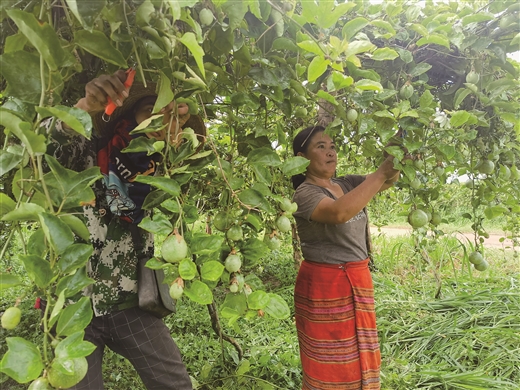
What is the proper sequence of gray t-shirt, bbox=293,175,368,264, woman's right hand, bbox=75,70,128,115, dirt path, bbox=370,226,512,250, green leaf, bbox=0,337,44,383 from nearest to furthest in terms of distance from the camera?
1. green leaf, bbox=0,337,44,383
2. woman's right hand, bbox=75,70,128,115
3. gray t-shirt, bbox=293,175,368,264
4. dirt path, bbox=370,226,512,250

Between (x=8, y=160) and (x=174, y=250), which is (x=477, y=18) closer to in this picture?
(x=174, y=250)

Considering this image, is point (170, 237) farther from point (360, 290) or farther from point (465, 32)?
point (360, 290)

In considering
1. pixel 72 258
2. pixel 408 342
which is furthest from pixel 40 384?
pixel 408 342

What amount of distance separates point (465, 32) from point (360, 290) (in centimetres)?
102

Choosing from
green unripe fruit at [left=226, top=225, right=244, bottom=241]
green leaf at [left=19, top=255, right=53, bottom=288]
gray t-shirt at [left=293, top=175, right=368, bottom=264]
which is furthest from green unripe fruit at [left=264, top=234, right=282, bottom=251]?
gray t-shirt at [left=293, top=175, right=368, bottom=264]

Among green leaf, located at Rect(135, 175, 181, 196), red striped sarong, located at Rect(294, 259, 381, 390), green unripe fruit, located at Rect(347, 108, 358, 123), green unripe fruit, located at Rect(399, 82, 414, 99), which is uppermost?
green unripe fruit, located at Rect(399, 82, 414, 99)

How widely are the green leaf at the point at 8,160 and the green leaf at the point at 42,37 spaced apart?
0.40ft

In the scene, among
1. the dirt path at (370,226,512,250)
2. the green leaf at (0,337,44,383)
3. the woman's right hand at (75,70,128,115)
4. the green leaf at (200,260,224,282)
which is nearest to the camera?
the green leaf at (0,337,44,383)

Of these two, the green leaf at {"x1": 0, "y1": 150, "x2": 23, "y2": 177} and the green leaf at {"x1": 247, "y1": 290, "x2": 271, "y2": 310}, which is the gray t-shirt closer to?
the green leaf at {"x1": 247, "y1": 290, "x2": 271, "y2": 310}

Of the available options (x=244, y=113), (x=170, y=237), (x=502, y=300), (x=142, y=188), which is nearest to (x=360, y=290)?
(x=244, y=113)

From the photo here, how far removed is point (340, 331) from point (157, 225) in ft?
3.84

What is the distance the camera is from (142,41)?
0.52m

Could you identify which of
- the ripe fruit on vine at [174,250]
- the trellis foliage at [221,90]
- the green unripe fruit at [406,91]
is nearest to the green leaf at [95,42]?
the trellis foliage at [221,90]

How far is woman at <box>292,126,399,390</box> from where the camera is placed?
1470mm
